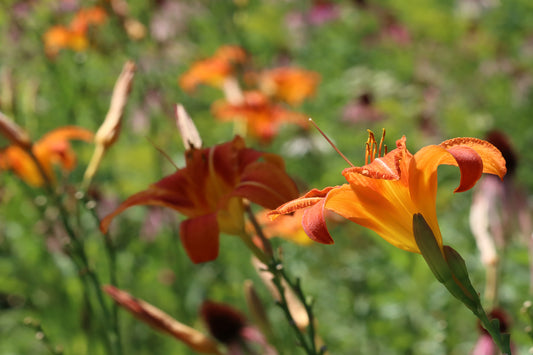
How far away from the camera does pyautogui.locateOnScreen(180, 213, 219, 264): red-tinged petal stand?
933mm

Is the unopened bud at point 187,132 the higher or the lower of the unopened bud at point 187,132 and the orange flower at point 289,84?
the higher

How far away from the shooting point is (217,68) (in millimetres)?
3400

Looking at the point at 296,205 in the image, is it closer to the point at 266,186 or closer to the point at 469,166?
the point at 266,186

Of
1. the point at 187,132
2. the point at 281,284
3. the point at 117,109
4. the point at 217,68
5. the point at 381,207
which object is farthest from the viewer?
the point at 217,68

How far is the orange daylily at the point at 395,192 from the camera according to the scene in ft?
2.70

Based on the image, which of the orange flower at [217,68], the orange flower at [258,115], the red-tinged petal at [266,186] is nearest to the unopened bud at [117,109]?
the red-tinged petal at [266,186]

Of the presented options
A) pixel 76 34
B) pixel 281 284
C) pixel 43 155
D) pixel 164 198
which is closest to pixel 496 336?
pixel 281 284

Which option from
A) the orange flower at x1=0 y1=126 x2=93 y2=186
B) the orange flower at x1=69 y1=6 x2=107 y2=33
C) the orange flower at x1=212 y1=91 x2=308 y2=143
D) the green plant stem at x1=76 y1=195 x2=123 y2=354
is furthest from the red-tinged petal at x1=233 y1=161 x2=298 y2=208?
the orange flower at x1=69 y1=6 x2=107 y2=33

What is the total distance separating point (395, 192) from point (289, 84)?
269 centimetres

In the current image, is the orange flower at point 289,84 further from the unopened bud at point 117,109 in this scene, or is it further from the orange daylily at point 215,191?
the orange daylily at point 215,191

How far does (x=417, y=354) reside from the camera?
246cm

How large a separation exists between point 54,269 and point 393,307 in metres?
1.73

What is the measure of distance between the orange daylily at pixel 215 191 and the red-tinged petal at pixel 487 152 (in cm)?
27

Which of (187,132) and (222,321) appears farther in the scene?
(222,321)
